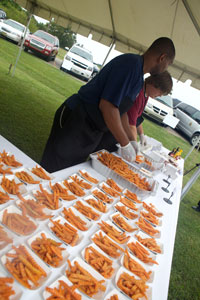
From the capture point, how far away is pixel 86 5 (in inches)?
181

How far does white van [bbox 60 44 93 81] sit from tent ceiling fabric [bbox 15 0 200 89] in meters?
5.39

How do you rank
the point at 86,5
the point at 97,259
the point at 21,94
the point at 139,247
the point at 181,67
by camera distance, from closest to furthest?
the point at 97,259 → the point at 139,247 → the point at 86,5 → the point at 181,67 → the point at 21,94

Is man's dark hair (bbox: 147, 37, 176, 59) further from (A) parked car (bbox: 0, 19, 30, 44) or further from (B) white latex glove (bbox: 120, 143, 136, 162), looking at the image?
(A) parked car (bbox: 0, 19, 30, 44)

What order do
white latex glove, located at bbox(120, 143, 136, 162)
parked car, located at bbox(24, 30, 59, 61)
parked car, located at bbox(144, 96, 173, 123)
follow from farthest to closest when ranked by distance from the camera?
parked car, located at bbox(24, 30, 59, 61) → parked car, located at bbox(144, 96, 173, 123) → white latex glove, located at bbox(120, 143, 136, 162)

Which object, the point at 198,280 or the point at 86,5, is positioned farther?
the point at 86,5

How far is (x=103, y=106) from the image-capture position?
1.74m

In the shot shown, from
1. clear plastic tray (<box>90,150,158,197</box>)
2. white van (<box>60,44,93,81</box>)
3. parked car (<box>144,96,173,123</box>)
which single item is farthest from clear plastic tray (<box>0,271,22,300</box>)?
white van (<box>60,44,93,81</box>)

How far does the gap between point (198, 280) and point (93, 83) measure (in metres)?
2.89

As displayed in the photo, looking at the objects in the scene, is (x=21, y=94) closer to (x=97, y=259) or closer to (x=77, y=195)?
(x=77, y=195)

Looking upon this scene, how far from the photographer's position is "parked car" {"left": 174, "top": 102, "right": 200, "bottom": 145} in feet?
35.5

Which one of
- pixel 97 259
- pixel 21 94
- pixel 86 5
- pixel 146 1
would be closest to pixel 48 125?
pixel 21 94

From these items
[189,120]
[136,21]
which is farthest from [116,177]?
[189,120]

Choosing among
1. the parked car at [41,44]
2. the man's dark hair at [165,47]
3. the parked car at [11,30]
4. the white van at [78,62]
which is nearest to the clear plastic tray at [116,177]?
the man's dark hair at [165,47]

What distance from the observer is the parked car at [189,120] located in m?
10.8
